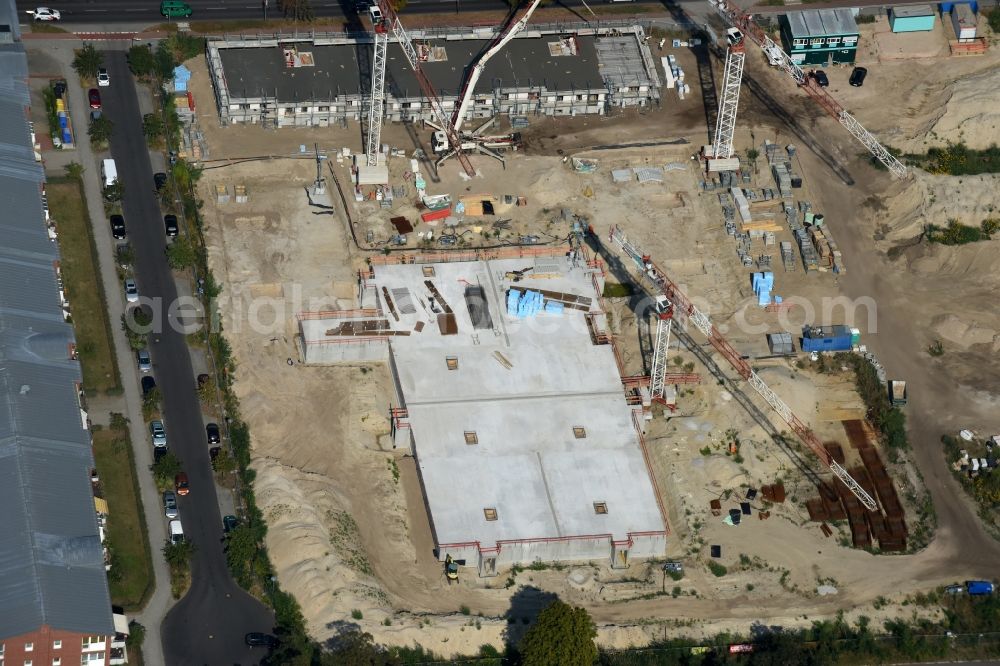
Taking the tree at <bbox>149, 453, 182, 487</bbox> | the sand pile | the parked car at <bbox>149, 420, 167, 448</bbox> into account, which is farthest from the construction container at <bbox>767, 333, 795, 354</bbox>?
the parked car at <bbox>149, 420, 167, 448</bbox>

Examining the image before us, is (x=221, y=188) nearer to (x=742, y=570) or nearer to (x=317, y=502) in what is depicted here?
(x=317, y=502)

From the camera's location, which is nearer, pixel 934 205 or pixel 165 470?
pixel 165 470

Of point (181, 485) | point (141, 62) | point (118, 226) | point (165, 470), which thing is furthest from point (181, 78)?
point (181, 485)

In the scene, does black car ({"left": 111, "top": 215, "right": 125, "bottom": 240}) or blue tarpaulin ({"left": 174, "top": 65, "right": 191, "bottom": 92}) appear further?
blue tarpaulin ({"left": 174, "top": 65, "right": 191, "bottom": 92})

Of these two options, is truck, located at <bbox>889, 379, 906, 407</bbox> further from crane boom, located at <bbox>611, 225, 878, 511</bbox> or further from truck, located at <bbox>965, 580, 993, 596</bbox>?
truck, located at <bbox>965, 580, 993, 596</bbox>

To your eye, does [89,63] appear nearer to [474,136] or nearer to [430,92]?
[430,92]

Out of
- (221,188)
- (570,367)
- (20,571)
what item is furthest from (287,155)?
(20,571)
